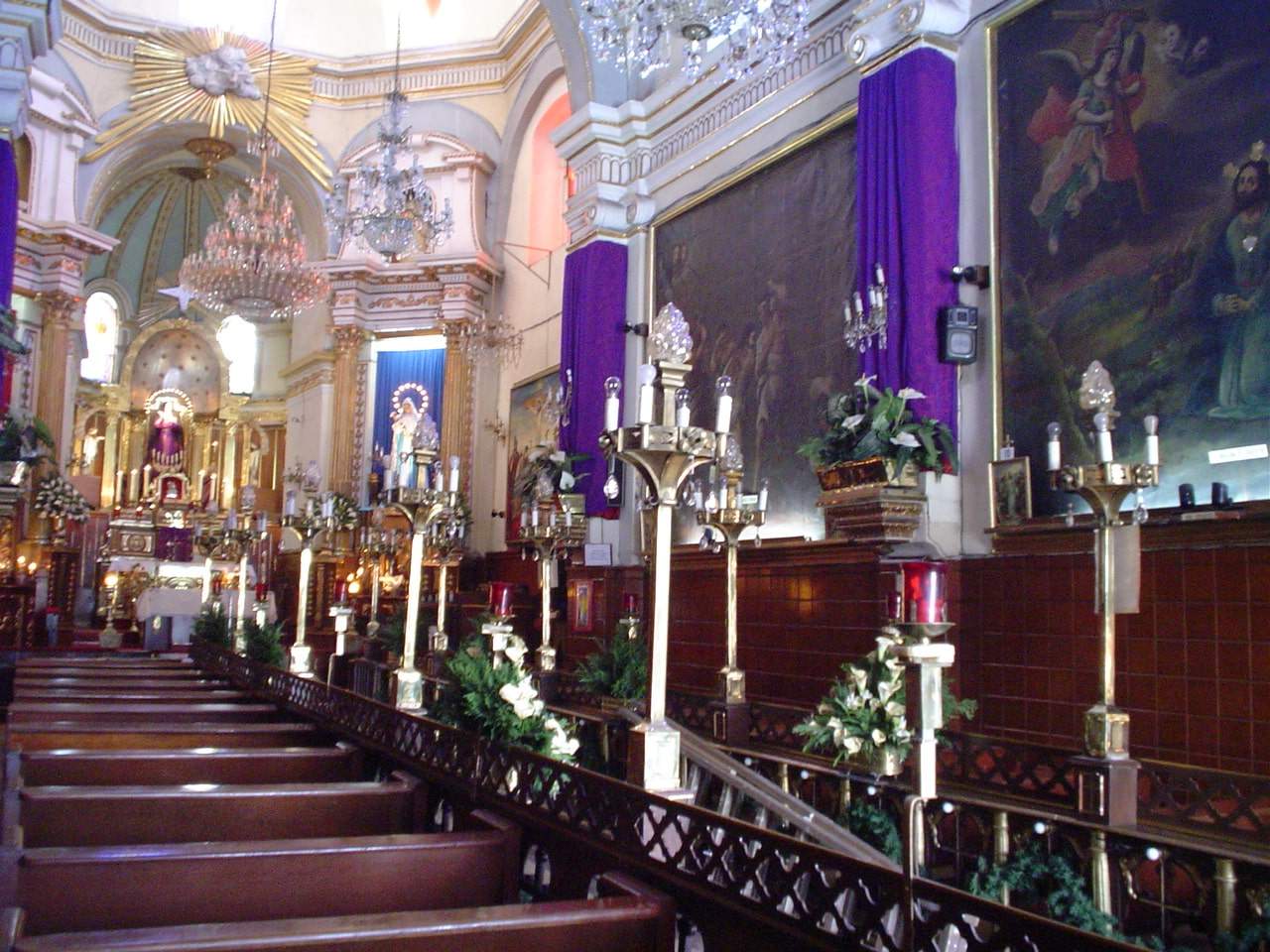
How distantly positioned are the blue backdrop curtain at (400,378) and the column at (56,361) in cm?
566

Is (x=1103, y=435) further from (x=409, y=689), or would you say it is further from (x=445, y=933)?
(x=409, y=689)

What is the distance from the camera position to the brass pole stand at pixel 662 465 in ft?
17.1

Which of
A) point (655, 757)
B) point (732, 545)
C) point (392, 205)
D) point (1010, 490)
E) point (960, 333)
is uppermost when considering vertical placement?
point (392, 205)

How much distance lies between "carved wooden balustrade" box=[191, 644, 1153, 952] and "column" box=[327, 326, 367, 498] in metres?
16.5

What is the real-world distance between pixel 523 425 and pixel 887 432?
11.4 m

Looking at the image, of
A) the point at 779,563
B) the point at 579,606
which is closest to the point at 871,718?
the point at 779,563

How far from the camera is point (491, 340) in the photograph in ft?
64.0

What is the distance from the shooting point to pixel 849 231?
10508 millimetres

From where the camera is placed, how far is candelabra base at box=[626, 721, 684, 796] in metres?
5.05

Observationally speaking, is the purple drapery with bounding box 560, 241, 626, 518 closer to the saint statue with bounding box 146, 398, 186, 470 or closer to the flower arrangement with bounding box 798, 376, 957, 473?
the flower arrangement with bounding box 798, 376, 957, 473

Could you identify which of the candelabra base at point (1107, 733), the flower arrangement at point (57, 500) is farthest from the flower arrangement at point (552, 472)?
the flower arrangement at point (57, 500)

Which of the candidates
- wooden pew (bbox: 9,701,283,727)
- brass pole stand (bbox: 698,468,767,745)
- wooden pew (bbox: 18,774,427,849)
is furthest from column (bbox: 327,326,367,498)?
wooden pew (bbox: 18,774,427,849)

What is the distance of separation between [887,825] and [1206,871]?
173 cm

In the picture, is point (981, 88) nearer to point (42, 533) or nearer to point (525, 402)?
point (525, 402)
